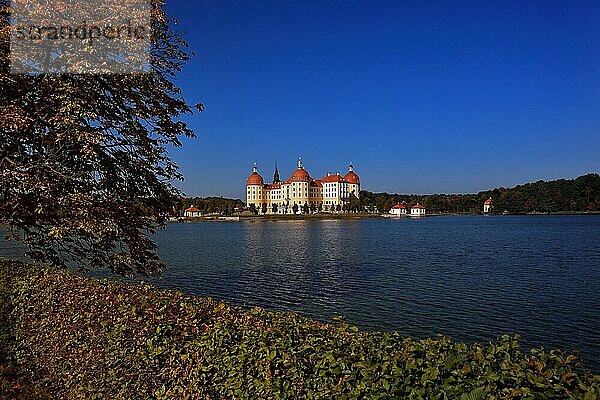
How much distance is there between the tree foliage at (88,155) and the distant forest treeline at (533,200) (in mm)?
151027

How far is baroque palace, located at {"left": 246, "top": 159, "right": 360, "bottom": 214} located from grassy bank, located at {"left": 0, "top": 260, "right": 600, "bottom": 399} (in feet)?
449

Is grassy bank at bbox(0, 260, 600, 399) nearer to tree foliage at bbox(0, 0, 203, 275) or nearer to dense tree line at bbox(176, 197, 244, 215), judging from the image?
tree foliage at bbox(0, 0, 203, 275)

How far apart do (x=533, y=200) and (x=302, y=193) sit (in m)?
76.6

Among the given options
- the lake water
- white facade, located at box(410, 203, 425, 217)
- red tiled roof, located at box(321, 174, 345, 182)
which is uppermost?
red tiled roof, located at box(321, 174, 345, 182)

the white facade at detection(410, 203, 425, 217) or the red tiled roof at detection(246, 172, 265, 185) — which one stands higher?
the red tiled roof at detection(246, 172, 265, 185)

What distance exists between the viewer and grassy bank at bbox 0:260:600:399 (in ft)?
10.0

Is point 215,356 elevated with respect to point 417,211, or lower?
lower

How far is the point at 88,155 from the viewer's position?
764 cm

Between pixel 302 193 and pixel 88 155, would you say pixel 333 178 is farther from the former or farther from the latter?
pixel 88 155

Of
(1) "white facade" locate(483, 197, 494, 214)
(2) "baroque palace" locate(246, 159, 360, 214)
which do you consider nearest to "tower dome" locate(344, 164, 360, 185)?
(2) "baroque palace" locate(246, 159, 360, 214)

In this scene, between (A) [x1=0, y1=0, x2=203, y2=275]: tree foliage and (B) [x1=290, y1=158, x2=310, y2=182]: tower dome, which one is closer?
(A) [x1=0, y1=0, x2=203, y2=275]: tree foliage

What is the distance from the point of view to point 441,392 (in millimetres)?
2979

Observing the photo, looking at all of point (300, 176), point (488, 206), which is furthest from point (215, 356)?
point (488, 206)

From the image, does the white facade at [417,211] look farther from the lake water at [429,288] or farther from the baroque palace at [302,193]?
the lake water at [429,288]
